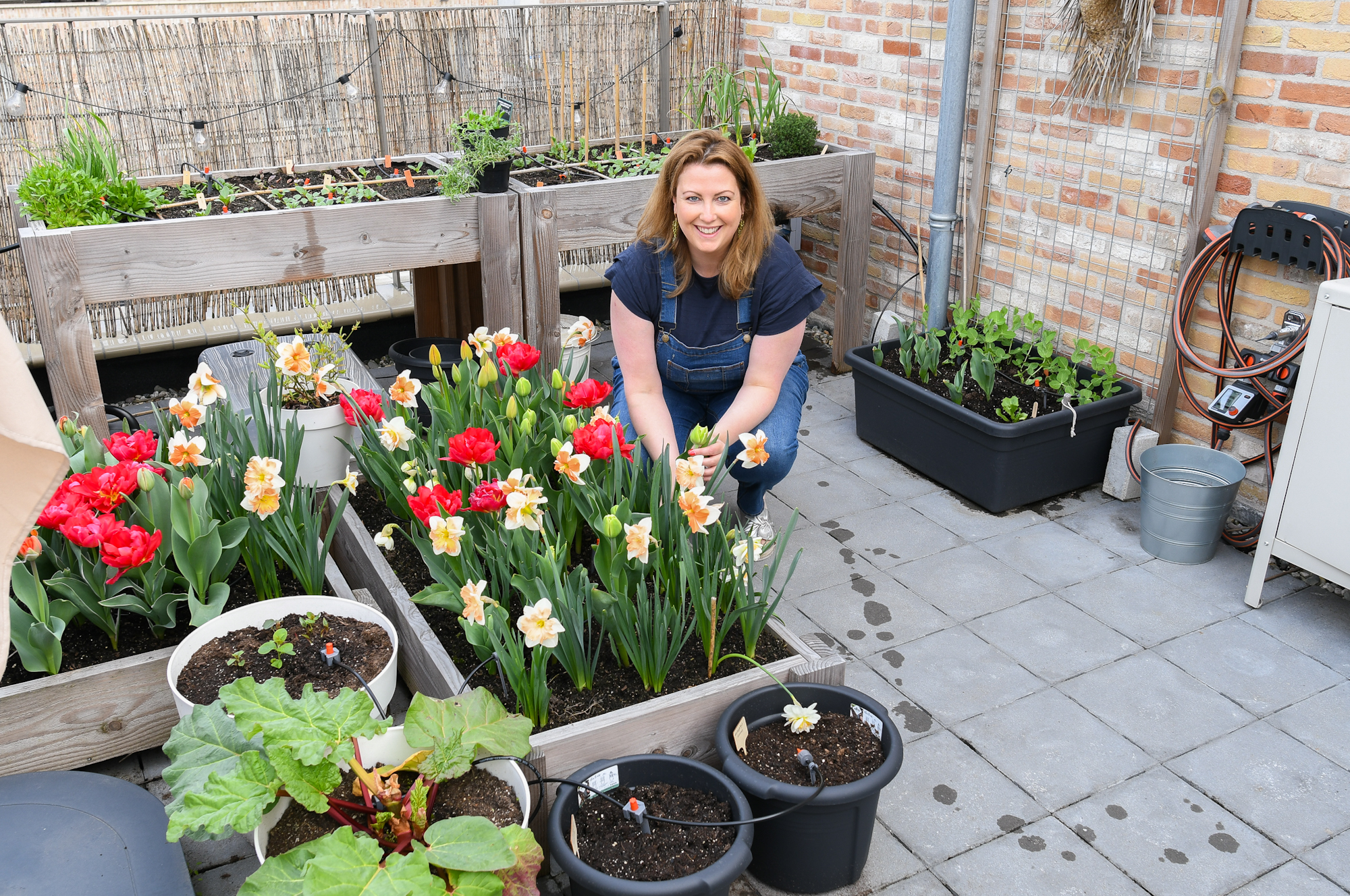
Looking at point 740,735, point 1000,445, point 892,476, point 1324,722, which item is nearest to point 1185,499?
point 1000,445

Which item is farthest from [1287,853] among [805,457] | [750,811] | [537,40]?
[537,40]

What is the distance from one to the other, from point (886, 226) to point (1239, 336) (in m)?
1.53

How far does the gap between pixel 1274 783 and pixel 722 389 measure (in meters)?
1.60

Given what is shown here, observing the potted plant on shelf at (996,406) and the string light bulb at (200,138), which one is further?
the string light bulb at (200,138)

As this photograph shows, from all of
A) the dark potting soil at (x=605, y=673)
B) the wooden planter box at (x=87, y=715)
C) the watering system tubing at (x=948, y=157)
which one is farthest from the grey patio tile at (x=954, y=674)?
the wooden planter box at (x=87, y=715)

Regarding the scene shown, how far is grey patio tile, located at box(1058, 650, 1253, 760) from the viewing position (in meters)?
2.30

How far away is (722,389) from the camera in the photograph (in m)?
2.96

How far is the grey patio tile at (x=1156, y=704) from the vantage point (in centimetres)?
230

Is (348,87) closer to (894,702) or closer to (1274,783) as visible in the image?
(894,702)

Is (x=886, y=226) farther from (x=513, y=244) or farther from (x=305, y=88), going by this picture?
(x=305, y=88)

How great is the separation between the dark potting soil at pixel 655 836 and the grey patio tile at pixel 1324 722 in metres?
1.39

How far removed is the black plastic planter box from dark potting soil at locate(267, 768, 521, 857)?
195 cm

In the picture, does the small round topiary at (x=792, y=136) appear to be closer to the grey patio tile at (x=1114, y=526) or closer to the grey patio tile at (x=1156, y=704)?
the grey patio tile at (x=1114, y=526)

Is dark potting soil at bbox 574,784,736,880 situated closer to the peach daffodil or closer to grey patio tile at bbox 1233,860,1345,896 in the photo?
the peach daffodil
